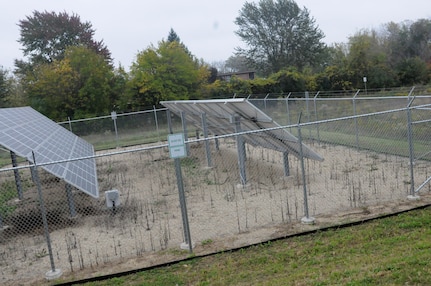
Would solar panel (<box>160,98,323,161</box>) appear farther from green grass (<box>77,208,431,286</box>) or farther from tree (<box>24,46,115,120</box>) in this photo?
tree (<box>24,46,115,120</box>)

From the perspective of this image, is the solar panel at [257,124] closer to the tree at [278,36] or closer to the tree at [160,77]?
Result: the tree at [160,77]

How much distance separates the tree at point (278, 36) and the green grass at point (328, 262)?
1859 inches

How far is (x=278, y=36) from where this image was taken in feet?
177

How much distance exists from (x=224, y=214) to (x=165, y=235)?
Answer: 5.51ft

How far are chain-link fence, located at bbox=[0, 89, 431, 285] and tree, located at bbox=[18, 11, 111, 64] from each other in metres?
30.3

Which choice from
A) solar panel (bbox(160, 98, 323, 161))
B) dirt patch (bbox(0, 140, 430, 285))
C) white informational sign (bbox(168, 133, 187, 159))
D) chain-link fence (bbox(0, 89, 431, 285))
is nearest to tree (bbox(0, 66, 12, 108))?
chain-link fence (bbox(0, 89, 431, 285))

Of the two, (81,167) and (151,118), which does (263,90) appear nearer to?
(151,118)

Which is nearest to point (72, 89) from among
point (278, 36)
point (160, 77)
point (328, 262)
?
point (160, 77)

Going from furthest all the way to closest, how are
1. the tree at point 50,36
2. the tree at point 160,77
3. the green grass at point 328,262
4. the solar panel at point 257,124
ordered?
the tree at point 50,36, the tree at point 160,77, the solar panel at point 257,124, the green grass at point 328,262

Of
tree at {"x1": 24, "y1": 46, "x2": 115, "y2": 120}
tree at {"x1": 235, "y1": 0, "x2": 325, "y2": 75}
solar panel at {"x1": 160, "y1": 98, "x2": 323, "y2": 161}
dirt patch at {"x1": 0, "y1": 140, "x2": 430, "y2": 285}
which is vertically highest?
tree at {"x1": 235, "y1": 0, "x2": 325, "y2": 75}

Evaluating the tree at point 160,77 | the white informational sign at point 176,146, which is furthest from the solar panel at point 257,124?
the tree at point 160,77

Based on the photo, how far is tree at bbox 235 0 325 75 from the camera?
52.4 meters

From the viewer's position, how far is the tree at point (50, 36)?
42375 millimetres

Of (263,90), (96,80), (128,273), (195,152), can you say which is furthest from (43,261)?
(263,90)
